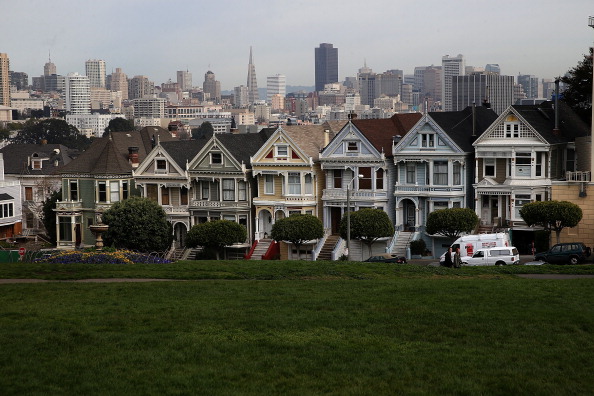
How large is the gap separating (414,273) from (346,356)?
14.5m

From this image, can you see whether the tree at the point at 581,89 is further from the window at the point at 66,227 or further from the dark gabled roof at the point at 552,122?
the window at the point at 66,227

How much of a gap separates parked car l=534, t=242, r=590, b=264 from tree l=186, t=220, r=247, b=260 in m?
19.6

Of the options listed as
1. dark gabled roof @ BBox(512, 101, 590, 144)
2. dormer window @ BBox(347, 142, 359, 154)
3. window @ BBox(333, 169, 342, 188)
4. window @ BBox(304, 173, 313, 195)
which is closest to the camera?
dark gabled roof @ BBox(512, 101, 590, 144)

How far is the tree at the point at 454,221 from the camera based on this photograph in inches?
2072

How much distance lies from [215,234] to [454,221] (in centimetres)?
1381

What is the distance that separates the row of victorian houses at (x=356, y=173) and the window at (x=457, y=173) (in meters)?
0.06

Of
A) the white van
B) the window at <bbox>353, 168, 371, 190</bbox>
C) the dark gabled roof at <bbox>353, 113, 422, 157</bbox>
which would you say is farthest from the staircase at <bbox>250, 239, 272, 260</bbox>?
the white van

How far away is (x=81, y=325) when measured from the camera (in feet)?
80.6

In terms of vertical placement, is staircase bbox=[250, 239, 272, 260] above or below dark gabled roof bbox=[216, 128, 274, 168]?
below

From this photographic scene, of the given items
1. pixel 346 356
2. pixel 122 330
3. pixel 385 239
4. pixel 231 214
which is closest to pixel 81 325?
pixel 122 330

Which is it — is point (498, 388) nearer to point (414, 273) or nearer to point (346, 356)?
point (346, 356)

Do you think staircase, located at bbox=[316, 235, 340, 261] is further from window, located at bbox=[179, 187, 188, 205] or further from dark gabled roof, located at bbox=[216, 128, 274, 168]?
→ window, located at bbox=[179, 187, 188, 205]

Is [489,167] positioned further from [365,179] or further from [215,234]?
[215,234]

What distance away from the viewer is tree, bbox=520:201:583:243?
49938 mm
